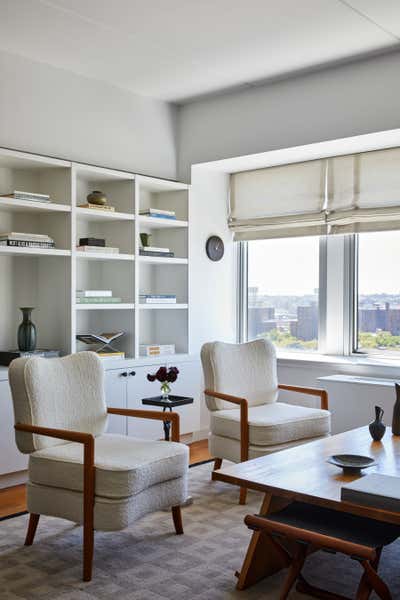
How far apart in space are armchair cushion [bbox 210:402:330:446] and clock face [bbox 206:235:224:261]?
166cm

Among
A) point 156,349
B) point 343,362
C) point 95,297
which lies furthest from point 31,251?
point 343,362

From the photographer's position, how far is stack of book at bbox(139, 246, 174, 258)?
5.04m

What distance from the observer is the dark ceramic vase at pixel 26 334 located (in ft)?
14.1

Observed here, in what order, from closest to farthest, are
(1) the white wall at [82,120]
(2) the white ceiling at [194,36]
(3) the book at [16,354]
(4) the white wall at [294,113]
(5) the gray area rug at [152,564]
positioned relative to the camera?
(5) the gray area rug at [152,564] < (2) the white ceiling at [194,36] < (3) the book at [16,354] < (1) the white wall at [82,120] < (4) the white wall at [294,113]

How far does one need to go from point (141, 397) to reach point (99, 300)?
758 millimetres

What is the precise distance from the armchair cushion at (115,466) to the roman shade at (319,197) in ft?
8.79

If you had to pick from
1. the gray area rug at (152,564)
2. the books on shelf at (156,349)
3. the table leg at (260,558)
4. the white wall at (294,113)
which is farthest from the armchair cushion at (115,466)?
the white wall at (294,113)

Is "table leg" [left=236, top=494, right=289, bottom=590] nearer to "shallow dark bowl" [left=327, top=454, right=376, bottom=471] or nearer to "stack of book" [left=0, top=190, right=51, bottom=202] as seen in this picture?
"shallow dark bowl" [left=327, top=454, right=376, bottom=471]

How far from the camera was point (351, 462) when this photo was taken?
2.77 meters

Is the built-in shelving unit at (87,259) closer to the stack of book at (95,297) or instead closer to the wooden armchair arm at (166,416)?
the stack of book at (95,297)

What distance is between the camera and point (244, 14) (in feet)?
12.2

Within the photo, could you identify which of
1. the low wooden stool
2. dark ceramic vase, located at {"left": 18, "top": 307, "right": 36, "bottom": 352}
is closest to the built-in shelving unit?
dark ceramic vase, located at {"left": 18, "top": 307, "right": 36, "bottom": 352}

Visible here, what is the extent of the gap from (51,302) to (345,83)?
8.20ft

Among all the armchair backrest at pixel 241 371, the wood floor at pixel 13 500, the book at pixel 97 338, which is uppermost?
the book at pixel 97 338
